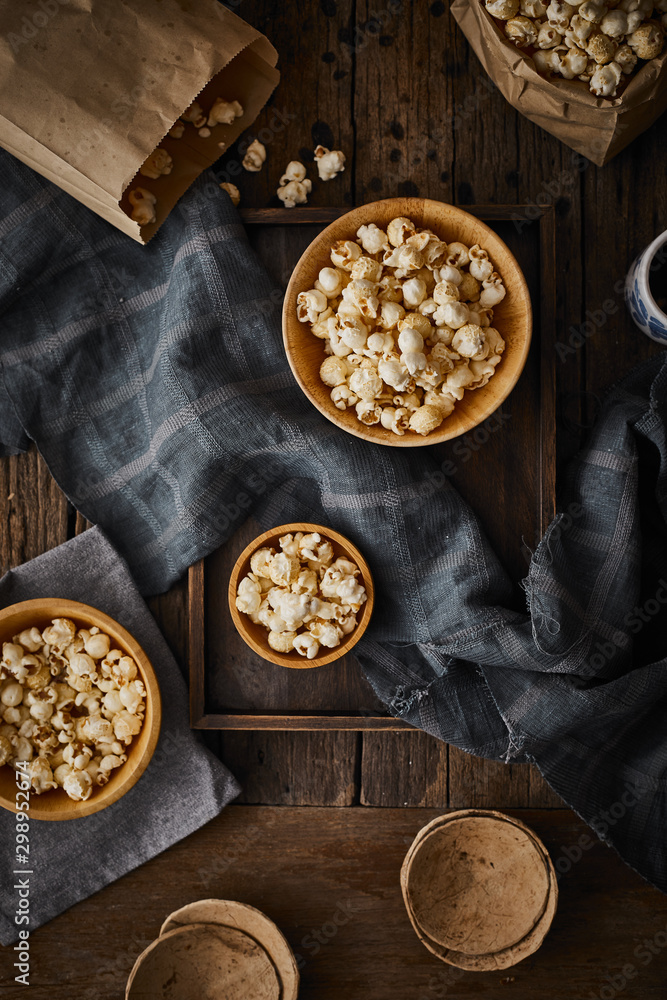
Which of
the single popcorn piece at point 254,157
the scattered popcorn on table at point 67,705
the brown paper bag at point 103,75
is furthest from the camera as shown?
the single popcorn piece at point 254,157

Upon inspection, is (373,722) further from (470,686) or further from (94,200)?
(94,200)

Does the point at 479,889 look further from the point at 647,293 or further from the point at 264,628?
the point at 647,293

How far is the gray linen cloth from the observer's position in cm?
134

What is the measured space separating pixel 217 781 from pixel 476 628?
58 cm

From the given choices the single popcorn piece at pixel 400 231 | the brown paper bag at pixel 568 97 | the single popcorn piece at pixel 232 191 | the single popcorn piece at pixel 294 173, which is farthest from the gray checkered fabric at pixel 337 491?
the brown paper bag at pixel 568 97

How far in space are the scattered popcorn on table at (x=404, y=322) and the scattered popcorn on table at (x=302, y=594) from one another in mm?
247

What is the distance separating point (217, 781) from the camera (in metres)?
1.34

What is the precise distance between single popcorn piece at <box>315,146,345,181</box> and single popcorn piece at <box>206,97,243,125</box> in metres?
0.16

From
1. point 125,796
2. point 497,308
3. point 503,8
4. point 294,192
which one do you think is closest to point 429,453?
point 497,308

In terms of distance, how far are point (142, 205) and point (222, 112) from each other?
231mm

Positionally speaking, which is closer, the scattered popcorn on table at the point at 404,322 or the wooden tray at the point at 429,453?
the scattered popcorn on table at the point at 404,322

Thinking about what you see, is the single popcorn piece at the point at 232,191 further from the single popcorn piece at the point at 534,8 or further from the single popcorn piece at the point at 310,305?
the single popcorn piece at the point at 534,8

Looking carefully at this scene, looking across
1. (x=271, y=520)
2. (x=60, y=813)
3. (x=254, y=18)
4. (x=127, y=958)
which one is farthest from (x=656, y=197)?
(x=127, y=958)

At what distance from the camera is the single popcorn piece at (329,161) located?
4.32 ft
